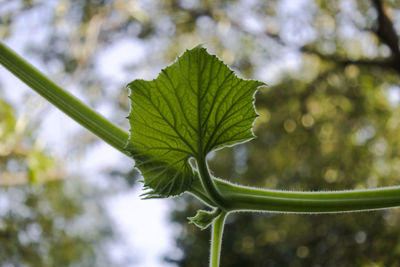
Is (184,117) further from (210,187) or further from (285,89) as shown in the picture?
(285,89)

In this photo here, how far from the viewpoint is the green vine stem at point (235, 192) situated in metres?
0.26

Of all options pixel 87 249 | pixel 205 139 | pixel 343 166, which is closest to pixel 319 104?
pixel 343 166

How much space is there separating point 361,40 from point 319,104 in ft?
1.41

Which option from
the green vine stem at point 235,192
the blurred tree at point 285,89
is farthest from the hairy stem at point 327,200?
the blurred tree at point 285,89

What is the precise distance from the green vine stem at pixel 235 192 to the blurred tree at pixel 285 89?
164cm

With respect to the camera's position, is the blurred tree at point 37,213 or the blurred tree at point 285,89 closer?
the blurred tree at point 37,213

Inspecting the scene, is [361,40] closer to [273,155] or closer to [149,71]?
[273,155]

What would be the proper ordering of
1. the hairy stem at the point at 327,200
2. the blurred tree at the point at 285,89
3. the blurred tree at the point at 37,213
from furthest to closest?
the blurred tree at the point at 285,89 < the blurred tree at the point at 37,213 < the hairy stem at the point at 327,200

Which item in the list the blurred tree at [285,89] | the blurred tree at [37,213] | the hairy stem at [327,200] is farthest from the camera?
the blurred tree at [285,89]

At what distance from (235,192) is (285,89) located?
7.87ft

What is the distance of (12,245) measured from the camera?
76.7 inches

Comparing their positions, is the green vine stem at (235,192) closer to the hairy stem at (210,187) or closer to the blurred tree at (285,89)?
the hairy stem at (210,187)

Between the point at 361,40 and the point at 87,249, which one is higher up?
the point at 361,40

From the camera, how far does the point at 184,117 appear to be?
28cm
